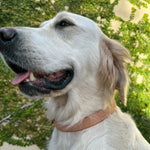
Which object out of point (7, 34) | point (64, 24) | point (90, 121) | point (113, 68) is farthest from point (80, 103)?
point (7, 34)

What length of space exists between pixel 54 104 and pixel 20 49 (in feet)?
2.50

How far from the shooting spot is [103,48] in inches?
91.0

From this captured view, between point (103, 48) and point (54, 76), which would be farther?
point (103, 48)

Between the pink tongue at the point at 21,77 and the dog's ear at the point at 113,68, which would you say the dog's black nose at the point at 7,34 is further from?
the dog's ear at the point at 113,68

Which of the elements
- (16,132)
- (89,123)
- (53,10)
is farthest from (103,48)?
(53,10)

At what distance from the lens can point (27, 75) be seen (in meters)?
1.96

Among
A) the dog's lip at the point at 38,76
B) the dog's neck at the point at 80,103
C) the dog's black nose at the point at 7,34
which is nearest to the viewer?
the dog's black nose at the point at 7,34

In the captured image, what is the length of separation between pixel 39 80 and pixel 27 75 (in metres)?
0.12

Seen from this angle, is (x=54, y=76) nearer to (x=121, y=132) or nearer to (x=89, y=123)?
(x=89, y=123)

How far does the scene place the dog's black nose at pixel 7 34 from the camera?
172cm

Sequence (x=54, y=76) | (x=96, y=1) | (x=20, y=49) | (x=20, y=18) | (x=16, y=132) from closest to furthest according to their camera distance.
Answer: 1. (x=20, y=49)
2. (x=54, y=76)
3. (x=16, y=132)
4. (x=20, y=18)
5. (x=96, y=1)

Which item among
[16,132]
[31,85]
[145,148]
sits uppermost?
[31,85]

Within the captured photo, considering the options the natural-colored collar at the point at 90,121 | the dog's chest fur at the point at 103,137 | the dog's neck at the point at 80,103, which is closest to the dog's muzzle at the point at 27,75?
the dog's neck at the point at 80,103

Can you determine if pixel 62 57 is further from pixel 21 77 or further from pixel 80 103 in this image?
pixel 80 103
